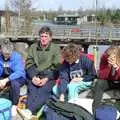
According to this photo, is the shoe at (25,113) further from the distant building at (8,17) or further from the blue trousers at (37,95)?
the distant building at (8,17)

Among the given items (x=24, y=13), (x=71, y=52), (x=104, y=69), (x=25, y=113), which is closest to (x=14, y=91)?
(x=25, y=113)

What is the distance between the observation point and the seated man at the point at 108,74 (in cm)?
488

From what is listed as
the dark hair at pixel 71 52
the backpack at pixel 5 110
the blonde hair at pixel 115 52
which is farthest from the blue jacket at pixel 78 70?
the backpack at pixel 5 110

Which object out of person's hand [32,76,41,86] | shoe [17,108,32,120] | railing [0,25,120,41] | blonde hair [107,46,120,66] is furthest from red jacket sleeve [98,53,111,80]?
railing [0,25,120,41]

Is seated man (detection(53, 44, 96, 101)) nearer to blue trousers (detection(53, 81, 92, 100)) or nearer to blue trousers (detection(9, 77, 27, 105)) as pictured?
blue trousers (detection(53, 81, 92, 100))

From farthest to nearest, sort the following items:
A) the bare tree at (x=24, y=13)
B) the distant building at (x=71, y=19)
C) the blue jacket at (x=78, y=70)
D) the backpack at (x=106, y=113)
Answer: the distant building at (x=71, y=19) < the bare tree at (x=24, y=13) < the blue jacket at (x=78, y=70) < the backpack at (x=106, y=113)

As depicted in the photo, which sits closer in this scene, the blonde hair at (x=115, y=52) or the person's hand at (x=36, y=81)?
the blonde hair at (x=115, y=52)

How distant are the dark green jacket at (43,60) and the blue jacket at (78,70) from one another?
0.18 meters

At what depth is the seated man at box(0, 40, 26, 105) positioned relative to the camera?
5207 mm

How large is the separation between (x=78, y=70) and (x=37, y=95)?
60cm

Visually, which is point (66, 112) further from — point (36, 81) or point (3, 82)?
point (3, 82)

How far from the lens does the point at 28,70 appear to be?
17.9 ft

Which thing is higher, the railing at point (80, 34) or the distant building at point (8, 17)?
the distant building at point (8, 17)

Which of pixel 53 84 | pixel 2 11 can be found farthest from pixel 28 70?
pixel 2 11
